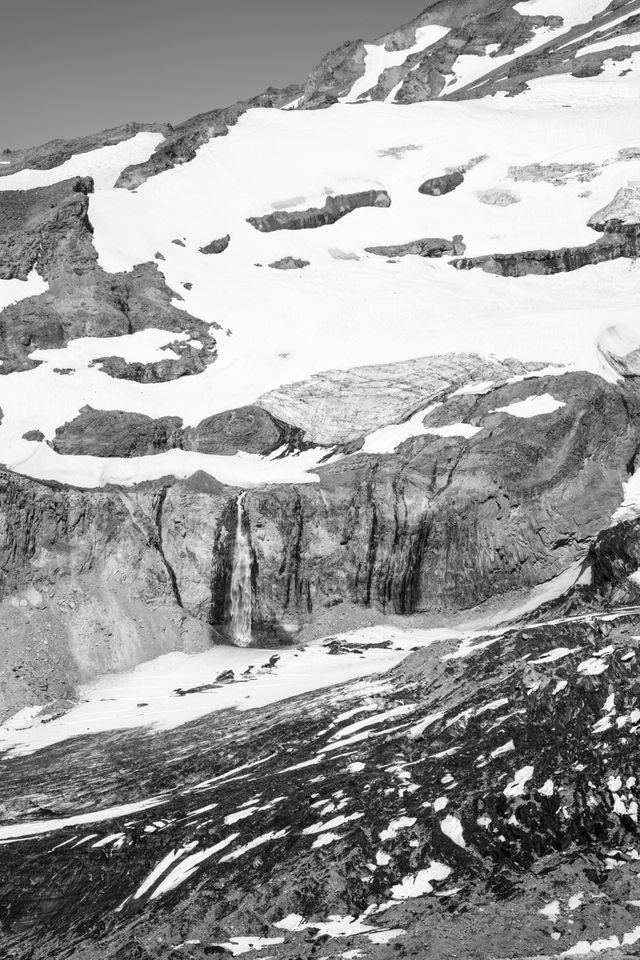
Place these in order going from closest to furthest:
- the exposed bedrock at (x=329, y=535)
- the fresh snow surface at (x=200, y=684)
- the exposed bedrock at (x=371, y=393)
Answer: the fresh snow surface at (x=200, y=684) → the exposed bedrock at (x=329, y=535) → the exposed bedrock at (x=371, y=393)

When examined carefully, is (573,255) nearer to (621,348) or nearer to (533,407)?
(621,348)

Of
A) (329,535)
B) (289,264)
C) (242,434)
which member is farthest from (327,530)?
(289,264)

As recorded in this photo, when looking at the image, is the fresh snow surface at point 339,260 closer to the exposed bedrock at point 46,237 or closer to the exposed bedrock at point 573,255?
the exposed bedrock at point 573,255

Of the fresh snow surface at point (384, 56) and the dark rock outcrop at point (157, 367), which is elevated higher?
the fresh snow surface at point (384, 56)

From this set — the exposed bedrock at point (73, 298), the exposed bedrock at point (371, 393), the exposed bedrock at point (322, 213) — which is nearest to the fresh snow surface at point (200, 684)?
the exposed bedrock at point (371, 393)

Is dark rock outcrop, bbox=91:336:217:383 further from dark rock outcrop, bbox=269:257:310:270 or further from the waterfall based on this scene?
the waterfall

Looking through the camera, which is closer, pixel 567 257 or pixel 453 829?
pixel 453 829

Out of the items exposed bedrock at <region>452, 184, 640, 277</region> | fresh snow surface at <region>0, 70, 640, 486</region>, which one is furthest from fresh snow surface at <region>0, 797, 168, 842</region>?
exposed bedrock at <region>452, 184, 640, 277</region>
